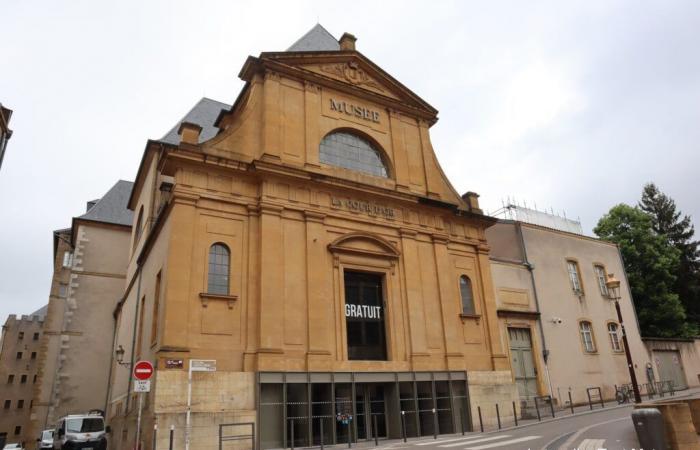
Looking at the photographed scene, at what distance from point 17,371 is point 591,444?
199ft

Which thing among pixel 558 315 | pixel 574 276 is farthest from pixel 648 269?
pixel 558 315

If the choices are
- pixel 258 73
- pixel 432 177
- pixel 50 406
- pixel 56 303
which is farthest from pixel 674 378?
pixel 56 303

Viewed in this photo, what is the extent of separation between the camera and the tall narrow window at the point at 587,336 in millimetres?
25900

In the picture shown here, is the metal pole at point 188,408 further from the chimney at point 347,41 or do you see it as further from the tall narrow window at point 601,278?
the tall narrow window at point 601,278

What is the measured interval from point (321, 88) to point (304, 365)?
1133cm

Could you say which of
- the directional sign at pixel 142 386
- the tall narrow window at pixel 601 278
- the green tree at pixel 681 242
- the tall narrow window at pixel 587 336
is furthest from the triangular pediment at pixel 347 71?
the green tree at pixel 681 242

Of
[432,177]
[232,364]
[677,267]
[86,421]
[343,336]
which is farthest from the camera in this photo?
[677,267]

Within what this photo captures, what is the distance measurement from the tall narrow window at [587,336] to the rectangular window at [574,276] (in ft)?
5.82

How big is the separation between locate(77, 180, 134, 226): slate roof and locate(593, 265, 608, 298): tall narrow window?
98.7 feet

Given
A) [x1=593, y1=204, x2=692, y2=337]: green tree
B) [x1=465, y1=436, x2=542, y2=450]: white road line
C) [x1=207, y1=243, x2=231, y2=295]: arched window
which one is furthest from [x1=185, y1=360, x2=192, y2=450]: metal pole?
[x1=593, y1=204, x2=692, y2=337]: green tree

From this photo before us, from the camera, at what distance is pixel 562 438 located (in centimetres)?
1252

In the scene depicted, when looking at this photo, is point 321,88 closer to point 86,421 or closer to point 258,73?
point 258,73

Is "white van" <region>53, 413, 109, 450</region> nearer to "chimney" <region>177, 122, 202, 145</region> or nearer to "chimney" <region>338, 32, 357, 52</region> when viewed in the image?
"chimney" <region>177, 122, 202, 145</region>

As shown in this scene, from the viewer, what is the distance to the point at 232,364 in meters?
15.1
